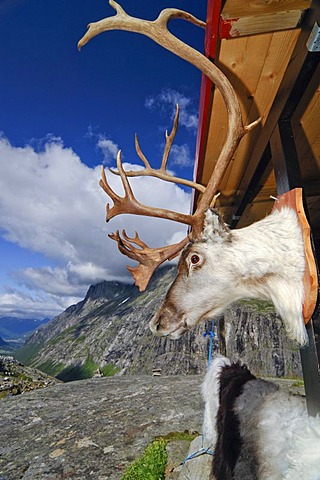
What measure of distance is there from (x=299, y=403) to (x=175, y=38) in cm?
430

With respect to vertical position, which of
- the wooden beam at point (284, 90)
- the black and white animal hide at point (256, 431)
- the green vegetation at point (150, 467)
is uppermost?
the wooden beam at point (284, 90)

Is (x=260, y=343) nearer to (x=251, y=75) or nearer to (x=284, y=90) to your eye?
(x=284, y=90)

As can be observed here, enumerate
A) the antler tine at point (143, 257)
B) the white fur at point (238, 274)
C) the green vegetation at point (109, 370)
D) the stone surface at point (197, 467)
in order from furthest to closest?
1. the green vegetation at point (109, 370)
2. the stone surface at point (197, 467)
3. the antler tine at point (143, 257)
4. the white fur at point (238, 274)

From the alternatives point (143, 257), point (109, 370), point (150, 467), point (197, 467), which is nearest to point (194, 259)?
point (143, 257)

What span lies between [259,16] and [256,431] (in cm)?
406

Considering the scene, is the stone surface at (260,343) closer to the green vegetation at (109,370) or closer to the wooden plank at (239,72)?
the green vegetation at (109,370)

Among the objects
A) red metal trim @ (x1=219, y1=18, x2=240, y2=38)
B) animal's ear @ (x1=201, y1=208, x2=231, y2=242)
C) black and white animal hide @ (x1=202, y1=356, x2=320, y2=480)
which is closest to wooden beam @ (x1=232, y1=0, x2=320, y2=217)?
red metal trim @ (x1=219, y1=18, x2=240, y2=38)

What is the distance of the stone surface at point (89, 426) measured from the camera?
5672 millimetres

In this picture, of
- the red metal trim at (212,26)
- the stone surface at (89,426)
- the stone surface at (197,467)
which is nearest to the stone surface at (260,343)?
the stone surface at (89,426)

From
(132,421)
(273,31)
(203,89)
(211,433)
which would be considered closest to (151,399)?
(132,421)

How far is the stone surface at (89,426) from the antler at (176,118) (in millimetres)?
4130

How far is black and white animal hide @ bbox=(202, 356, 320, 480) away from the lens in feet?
8.44

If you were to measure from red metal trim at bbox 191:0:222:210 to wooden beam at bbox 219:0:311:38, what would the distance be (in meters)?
0.07

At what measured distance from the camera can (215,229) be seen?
11.1 feet
